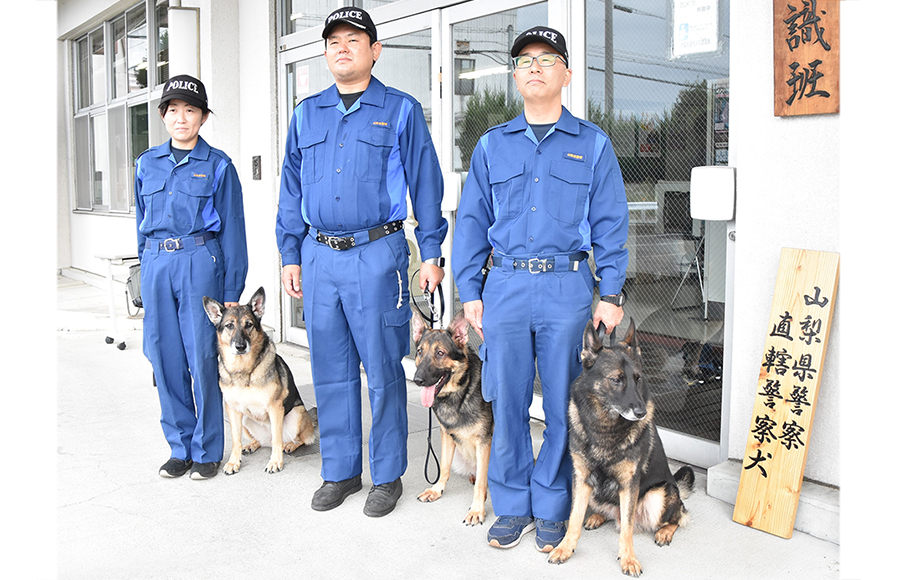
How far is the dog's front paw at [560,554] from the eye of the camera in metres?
2.76

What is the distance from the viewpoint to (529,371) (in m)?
2.91

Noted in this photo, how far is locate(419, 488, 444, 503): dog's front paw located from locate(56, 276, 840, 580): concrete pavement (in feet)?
0.10

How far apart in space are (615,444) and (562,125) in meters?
1.16

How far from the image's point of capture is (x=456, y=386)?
10.5ft

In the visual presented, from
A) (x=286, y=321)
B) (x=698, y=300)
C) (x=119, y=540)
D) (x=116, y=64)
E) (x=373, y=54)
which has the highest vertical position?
(x=116, y=64)

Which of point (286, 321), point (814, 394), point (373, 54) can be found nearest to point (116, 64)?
point (286, 321)

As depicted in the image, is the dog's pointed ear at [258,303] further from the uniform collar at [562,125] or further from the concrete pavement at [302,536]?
the uniform collar at [562,125]

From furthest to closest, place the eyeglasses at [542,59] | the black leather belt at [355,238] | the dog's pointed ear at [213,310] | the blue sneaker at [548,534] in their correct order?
the dog's pointed ear at [213,310] → the black leather belt at [355,238] → the blue sneaker at [548,534] → the eyeglasses at [542,59]

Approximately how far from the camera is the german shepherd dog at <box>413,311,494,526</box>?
10.3 feet

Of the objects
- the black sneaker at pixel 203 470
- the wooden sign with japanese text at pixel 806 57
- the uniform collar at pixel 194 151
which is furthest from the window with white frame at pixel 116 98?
the wooden sign with japanese text at pixel 806 57

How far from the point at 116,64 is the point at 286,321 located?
6008 mm

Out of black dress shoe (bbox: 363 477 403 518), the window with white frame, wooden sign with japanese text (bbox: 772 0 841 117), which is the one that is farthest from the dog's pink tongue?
the window with white frame

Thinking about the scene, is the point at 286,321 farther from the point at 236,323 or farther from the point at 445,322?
the point at 236,323

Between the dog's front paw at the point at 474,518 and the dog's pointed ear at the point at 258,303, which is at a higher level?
the dog's pointed ear at the point at 258,303
